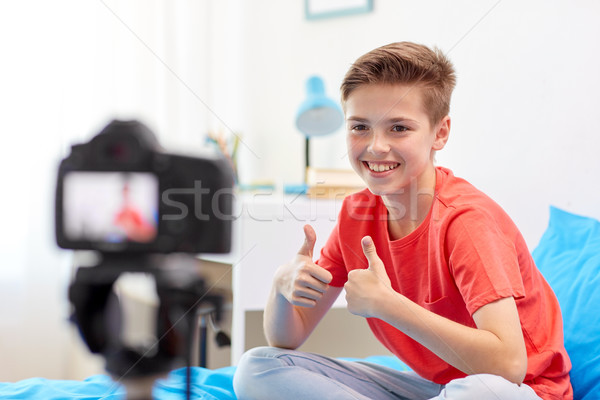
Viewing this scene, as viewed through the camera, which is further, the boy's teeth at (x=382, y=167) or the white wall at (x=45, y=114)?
the white wall at (x=45, y=114)

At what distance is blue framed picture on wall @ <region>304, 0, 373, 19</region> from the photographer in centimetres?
167

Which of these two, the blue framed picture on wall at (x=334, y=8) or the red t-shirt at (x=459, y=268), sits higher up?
the blue framed picture on wall at (x=334, y=8)

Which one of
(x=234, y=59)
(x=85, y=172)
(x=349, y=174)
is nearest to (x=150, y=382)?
(x=85, y=172)

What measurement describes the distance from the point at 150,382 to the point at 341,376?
55 centimetres

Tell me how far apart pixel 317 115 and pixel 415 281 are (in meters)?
0.87

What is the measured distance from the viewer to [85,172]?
38 centimetres

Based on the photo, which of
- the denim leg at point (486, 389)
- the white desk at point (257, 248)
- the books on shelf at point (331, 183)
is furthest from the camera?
the books on shelf at point (331, 183)

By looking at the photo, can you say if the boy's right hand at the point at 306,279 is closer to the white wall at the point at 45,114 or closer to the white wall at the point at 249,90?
the white wall at the point at 249,90

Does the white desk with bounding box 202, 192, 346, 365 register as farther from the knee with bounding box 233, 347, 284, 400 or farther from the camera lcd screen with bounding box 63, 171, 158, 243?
the camera lcd screen with bounding box 63, 171, 158, 243

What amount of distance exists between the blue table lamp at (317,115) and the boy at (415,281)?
0.68 metres

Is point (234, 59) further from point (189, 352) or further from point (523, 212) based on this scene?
point (189, 352)

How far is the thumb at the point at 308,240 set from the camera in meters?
0.83

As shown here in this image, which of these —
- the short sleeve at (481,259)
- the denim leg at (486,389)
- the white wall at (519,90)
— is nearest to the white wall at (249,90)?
the white wall at (519,90)

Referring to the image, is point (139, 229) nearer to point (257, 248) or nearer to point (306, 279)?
point (306, 279)
